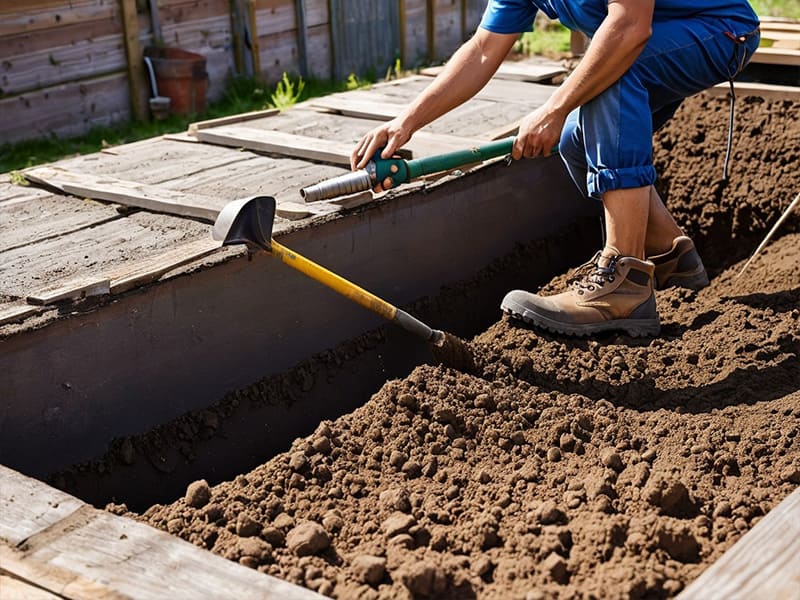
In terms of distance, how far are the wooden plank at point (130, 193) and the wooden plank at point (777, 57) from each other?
2620 mm

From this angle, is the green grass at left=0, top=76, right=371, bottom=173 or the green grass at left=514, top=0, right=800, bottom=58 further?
the green grass at left=514, top=0, right=800, bottom=58

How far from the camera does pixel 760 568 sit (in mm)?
1757

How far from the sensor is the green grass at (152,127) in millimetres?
6281

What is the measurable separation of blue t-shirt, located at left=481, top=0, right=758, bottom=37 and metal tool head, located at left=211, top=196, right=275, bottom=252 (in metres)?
1.20

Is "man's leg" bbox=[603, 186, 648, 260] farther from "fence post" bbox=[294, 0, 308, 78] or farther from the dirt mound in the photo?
"fence post" bbox=[294, 0, 308, 78]

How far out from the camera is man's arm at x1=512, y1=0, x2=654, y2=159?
2.94m

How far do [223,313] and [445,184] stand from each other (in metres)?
1.12

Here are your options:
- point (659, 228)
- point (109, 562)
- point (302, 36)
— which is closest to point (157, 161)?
point (659, 228)

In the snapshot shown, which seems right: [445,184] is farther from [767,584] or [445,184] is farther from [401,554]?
[767,584]

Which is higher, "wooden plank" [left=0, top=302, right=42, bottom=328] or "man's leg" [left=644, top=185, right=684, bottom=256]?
"wooden plank" [left=0, top=302, right=42, bottom=328]

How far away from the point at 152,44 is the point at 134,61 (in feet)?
0.80

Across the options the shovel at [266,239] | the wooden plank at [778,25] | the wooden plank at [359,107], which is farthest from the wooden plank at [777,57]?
the shovel at [266,239]

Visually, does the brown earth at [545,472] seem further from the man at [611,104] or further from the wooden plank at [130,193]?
the wooden plank at [130,193]

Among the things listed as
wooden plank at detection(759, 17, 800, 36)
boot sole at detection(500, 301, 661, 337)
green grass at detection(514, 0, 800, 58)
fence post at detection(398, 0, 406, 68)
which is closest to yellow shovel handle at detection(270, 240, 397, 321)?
boot sole at detection(500, 301, 661, 337)
